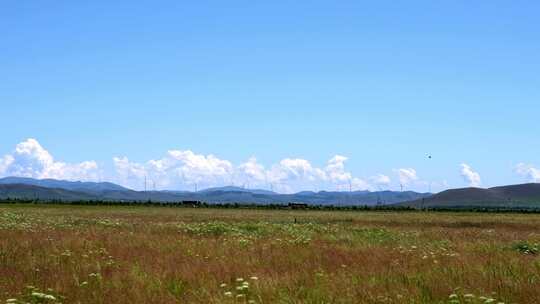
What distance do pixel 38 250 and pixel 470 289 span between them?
47.2 ft

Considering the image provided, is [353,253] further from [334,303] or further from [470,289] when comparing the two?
[334,303]

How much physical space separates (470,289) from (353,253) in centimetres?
742

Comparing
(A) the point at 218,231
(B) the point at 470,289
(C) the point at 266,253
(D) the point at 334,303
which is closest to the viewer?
(D) the point at 334,303

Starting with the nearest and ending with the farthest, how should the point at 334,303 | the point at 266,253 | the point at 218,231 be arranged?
the point at 334,303
the point at 266,253
the point at 218,231

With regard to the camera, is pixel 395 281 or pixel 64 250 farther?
pixel 64 250

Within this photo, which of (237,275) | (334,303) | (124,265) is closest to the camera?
(334,303)

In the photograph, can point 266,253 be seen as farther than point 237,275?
Yes

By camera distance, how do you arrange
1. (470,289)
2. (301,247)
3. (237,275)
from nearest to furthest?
(470,289), (237,275), (301,247)

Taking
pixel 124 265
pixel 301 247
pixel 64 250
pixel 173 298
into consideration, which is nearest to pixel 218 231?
pixel 301 247

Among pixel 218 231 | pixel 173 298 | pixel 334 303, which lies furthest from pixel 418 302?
pixel 218 231

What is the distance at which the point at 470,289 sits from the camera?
510 inches

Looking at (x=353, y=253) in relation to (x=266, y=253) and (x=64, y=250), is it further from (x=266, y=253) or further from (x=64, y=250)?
(x=64, y=250)

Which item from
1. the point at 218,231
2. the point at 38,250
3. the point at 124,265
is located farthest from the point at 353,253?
the point at 218,231

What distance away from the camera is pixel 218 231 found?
32.8m
